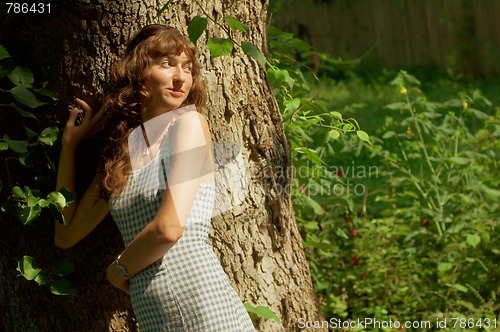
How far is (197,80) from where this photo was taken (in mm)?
2801

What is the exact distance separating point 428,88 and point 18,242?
8.36m

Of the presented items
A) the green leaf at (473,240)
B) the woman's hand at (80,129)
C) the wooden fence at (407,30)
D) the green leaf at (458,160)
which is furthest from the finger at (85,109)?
the wooden fence at (407,30)

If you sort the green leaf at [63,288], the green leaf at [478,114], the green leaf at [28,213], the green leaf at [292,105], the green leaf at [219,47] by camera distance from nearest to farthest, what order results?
the green leaf at [219,47], the green leaf at [28,213], the green leaf at [63,288], the green leaf at [292,105], the green leaf at [478,114]

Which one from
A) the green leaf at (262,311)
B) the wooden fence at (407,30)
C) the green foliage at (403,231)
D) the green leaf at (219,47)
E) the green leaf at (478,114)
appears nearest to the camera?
the green leaf at (219,47)

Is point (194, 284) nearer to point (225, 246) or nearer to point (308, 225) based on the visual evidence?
point (225, 246)

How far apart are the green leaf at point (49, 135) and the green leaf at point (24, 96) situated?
0.29ft

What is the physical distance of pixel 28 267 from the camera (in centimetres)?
296

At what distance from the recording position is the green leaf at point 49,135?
9.52ft

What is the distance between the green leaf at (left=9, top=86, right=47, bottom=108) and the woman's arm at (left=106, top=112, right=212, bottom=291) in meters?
0.59

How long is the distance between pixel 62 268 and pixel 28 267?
11 cm

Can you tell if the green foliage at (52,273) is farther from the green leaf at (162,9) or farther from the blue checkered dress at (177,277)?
the green leaf at (162,9)

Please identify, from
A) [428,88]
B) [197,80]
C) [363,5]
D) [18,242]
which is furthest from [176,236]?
[363,5]

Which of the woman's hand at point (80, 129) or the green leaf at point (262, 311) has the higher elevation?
the woman's hand at point (80, 129)

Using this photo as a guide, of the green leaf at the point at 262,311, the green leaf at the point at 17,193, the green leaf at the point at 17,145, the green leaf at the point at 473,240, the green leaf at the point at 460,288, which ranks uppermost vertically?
the green leaf at the point at 17,145
